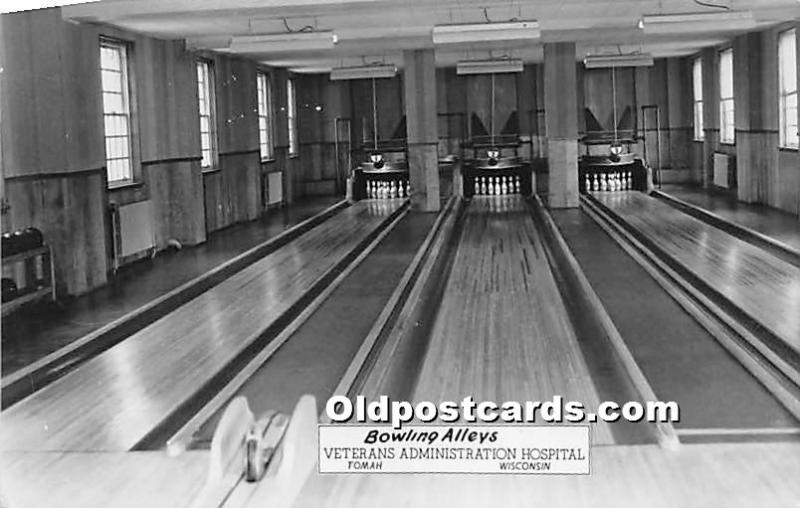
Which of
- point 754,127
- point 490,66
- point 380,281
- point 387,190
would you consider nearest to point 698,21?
point 380,281

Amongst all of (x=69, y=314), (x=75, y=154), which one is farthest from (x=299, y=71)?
(x=69, y=314)

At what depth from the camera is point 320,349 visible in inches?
207

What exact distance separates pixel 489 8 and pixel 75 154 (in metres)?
3.33

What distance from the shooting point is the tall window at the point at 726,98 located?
1366cm

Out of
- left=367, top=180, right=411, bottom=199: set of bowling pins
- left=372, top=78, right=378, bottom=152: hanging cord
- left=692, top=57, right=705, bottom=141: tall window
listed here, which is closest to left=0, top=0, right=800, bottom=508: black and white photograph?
left=367, top=180, right=411, bottom=199: set of bowling pins

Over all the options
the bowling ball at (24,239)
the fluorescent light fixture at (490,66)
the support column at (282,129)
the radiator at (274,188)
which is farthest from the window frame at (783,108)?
the bowling ball at (24,239)

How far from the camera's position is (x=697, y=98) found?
52.2ft

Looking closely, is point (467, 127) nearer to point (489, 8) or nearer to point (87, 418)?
point (489, 8)

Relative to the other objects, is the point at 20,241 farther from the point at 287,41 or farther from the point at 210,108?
the point at 210,108

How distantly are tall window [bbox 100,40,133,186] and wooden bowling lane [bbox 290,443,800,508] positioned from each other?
220 inches

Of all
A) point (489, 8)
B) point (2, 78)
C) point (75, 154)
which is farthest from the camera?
point (489, 8)

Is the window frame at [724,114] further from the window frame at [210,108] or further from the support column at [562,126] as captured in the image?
the window frame at [210,108]

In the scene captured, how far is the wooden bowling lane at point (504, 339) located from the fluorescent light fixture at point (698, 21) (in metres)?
1.85

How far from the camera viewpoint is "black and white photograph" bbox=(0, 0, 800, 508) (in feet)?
11.1
